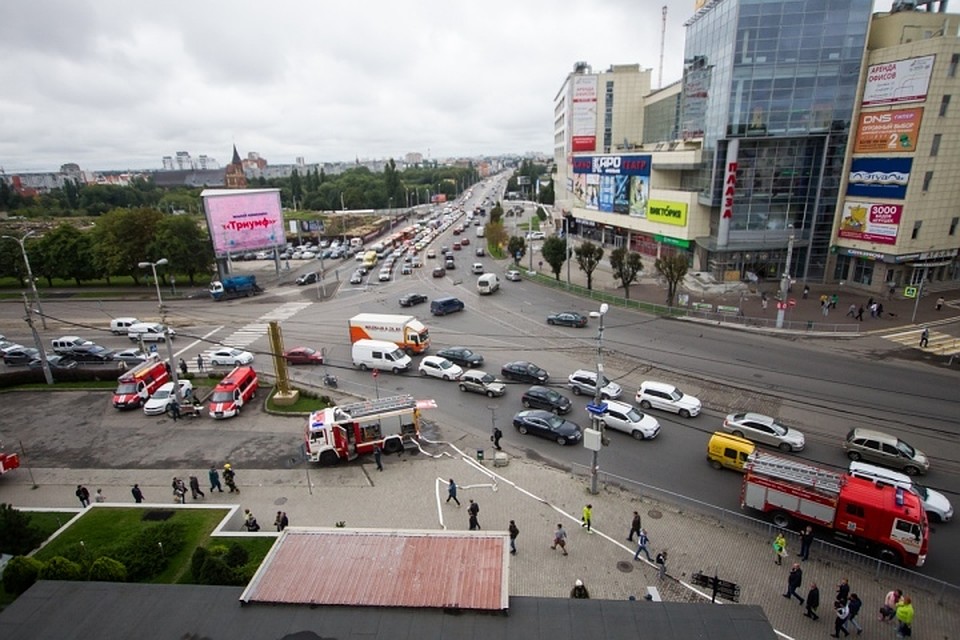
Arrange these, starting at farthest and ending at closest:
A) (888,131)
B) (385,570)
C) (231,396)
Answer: (888,131)
(231,396)
(385,570)

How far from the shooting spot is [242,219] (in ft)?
189

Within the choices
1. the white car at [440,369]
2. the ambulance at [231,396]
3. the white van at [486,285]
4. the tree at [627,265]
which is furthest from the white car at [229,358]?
the tree at [627,265]

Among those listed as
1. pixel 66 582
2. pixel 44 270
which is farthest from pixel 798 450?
pixel 44 270

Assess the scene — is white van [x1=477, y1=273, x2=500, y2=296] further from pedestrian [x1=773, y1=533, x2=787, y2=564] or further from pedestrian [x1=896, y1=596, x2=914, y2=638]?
pedestrian [x1=896, y1=596, x2=914, y2=638]

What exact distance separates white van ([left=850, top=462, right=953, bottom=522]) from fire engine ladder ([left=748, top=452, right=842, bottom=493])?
2.22 meters

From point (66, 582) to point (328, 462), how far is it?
1113cm

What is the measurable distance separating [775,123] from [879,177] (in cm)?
955

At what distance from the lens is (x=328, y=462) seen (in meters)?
23.1

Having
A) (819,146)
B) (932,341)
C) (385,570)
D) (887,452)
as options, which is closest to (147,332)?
(385,570)

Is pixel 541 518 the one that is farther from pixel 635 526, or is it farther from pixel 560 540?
pixel 635 526

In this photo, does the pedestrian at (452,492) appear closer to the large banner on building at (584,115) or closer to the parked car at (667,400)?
the parked car at (667,400)

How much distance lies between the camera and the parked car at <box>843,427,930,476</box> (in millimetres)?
20344

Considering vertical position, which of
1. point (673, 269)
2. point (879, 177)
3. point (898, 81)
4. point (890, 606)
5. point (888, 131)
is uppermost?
point (898, 81)

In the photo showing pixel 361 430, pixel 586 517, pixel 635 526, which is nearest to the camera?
pixel 635 526
